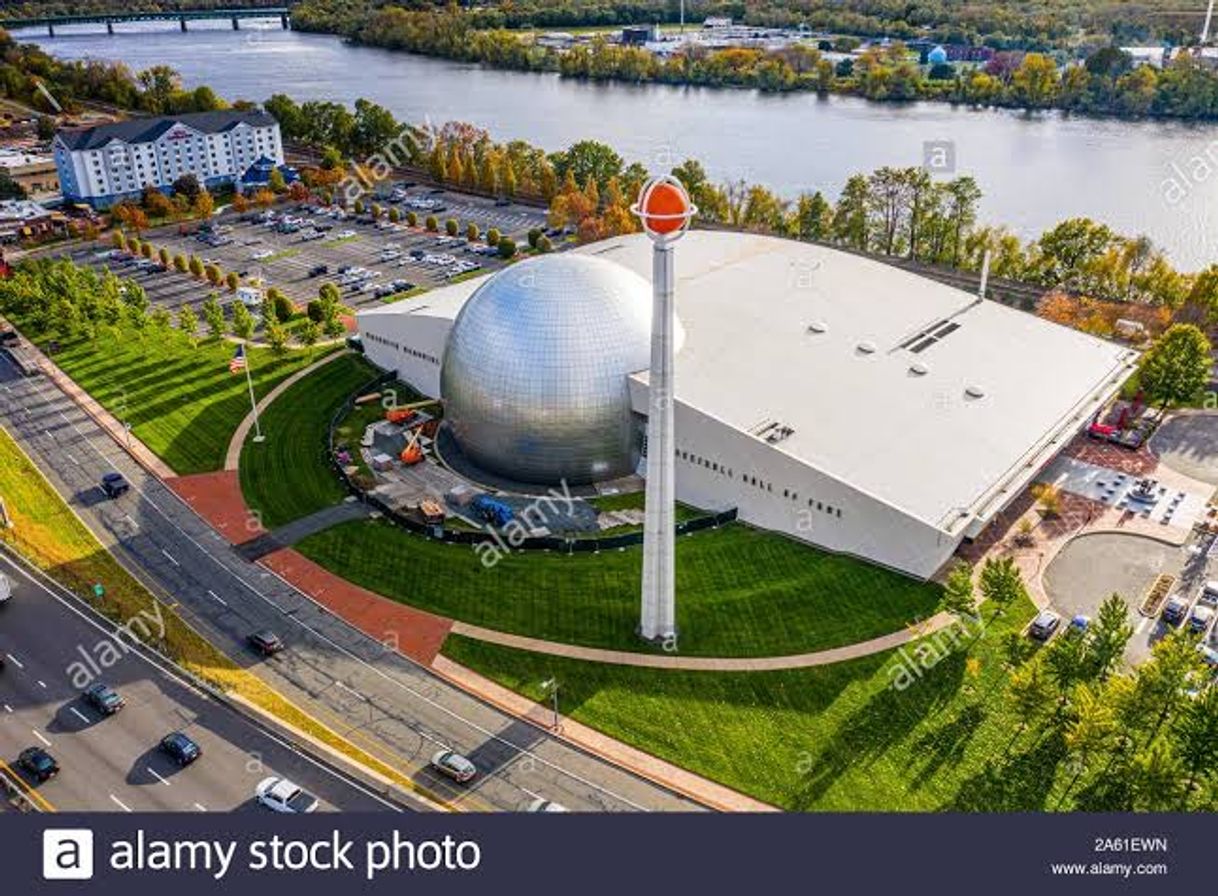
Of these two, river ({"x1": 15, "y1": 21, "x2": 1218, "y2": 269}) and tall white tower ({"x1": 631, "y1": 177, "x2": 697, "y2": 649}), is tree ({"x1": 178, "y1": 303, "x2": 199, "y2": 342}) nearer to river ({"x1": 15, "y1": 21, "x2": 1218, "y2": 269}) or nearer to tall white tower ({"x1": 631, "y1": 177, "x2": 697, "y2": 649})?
river ({"x1": 15, "y1": 21, "x2": 1218, "y2": 269})

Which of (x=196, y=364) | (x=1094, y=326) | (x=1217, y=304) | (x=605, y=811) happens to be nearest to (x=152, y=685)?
(x=605, y=811)

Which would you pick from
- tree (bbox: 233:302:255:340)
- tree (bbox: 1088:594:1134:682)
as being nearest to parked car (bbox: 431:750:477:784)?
tree (bbox: 1088:594:1134:682)

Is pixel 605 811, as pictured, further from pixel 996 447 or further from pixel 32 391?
pixel 32 391

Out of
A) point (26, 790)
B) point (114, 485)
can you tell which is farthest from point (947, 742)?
point (114, 485)

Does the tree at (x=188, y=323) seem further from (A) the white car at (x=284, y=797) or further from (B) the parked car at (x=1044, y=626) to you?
(B) the parked car at (x=1044, y=626)

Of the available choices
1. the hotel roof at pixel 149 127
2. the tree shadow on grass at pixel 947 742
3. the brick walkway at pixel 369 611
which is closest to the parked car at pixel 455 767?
the brick walkway at pixel 369 611
